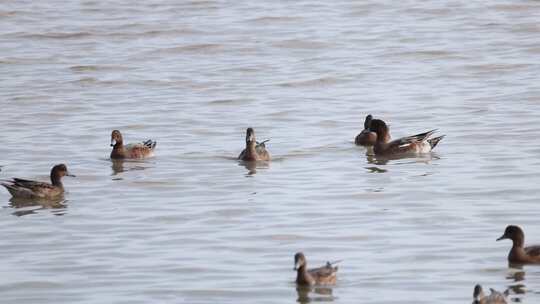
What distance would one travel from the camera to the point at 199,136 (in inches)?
826

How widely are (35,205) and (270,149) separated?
170 inches

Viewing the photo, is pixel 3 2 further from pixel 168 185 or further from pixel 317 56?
pixel 168 185

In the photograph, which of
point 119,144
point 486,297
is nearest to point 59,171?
Answer: point 119,144

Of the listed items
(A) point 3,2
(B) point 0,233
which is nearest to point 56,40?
(A) point 3,2

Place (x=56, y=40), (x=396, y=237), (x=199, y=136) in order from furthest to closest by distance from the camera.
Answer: (x=56, y=40), (x=199, y=136), (x=396, y=237)

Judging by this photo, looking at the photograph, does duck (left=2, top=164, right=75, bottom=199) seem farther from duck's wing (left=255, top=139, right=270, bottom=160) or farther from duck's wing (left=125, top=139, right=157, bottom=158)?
duck's wing (left=255, top=139, right=270, bottom=160)

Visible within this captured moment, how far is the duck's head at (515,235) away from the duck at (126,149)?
23.7 ft

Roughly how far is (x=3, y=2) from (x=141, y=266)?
26.6m

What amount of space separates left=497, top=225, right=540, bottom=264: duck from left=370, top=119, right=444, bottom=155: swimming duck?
6224 millimetres

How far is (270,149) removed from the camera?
781 inches

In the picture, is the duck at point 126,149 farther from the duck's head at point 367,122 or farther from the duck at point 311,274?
the duck at point 311,274

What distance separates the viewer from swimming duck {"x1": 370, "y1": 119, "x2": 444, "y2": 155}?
63.1 feet

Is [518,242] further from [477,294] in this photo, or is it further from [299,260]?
[299,260]

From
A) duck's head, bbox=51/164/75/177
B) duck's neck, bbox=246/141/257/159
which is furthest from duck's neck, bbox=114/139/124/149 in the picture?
duck's head, bbox=51/164/75/177
